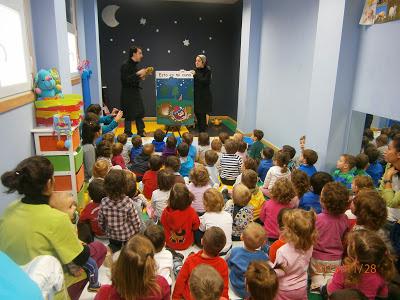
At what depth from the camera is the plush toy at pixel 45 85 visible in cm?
324

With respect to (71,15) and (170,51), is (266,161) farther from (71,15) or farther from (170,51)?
(170,51)

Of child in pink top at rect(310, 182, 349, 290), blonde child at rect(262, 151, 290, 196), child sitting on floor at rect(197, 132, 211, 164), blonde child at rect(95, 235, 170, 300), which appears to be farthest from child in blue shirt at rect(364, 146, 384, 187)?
blonde child at rect(95, 235, 170, 300)

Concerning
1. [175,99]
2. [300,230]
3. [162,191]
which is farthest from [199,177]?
[175,99]

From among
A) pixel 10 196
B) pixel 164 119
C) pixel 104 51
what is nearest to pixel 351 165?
pixel 10 196

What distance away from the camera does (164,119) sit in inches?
252

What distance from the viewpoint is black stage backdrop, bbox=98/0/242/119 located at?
24.2 feet

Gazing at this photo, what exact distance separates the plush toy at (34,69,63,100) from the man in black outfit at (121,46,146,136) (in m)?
2.50

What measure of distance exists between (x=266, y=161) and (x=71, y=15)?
4.20 m

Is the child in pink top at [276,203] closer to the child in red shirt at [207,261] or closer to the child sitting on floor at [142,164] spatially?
the child in red shirt at [207,261]

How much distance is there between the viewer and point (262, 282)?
147cm

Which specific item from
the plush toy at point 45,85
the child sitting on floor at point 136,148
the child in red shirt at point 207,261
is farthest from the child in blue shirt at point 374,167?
the plush toy at point 45,85

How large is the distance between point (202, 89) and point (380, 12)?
3.56 meters

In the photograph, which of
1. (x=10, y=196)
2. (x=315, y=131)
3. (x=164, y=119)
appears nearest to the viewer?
(x=10, y=196)

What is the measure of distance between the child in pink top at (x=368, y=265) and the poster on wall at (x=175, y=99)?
494 centimetres
